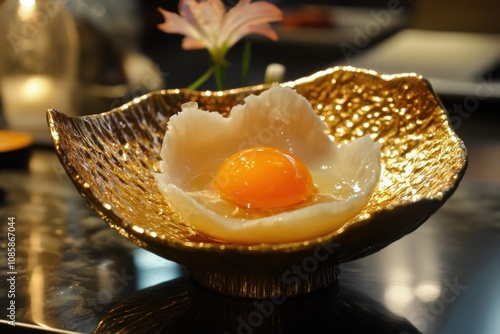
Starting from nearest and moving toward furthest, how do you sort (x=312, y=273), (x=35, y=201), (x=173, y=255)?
(x=173, y=255)
(x=312, y=273)
(x=35, y=201)

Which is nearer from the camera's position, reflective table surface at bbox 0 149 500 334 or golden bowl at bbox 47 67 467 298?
golden bowl at bbox 47 67 467 298

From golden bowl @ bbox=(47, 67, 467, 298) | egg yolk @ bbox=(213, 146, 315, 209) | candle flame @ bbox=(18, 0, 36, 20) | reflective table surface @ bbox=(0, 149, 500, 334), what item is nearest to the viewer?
golden bowl @ bbox=(47, 67, 467, 298)

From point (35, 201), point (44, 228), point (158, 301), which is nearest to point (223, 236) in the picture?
point (158, 301)

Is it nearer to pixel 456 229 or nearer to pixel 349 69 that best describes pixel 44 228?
pixel 349 69

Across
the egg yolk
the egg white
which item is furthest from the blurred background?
the egg yolk

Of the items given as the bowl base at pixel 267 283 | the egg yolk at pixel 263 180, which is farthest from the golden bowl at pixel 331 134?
the egg yolk at pixel 263 180

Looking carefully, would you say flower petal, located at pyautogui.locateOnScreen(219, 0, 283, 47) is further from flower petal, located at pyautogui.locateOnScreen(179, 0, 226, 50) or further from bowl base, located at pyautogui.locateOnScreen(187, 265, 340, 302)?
bowl base, located at pyautogui.locateOnScreen(187, 265, 340, 302)

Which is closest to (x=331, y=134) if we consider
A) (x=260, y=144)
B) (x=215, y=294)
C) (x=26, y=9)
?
(x=260, y=144)
